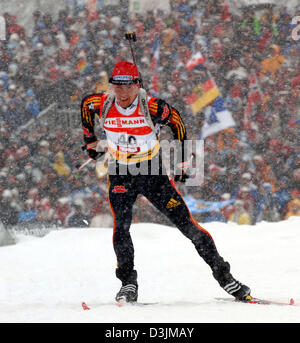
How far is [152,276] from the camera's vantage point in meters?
5.71

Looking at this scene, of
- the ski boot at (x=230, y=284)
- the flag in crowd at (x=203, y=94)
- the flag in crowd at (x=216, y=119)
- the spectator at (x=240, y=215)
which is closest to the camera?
the ski boot at (x=230, y=284)

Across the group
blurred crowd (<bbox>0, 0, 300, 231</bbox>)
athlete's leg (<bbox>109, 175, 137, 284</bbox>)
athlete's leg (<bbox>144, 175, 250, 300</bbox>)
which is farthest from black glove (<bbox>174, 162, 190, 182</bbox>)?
blurred crowd (<bbox>0, 0, 300, 231</bbox>)

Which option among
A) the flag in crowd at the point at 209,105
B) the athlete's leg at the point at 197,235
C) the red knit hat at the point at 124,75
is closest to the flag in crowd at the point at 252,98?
the flag in crowd at the point at 209,105

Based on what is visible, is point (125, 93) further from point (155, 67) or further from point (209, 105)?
point (155, 67)

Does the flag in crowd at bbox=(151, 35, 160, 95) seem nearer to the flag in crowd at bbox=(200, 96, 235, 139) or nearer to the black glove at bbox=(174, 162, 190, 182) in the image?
the flag in crowd at bbox=(200, 96, 235, 139)

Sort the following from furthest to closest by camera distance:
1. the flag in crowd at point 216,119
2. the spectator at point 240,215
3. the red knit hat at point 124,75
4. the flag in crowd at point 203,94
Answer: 1. the flag in crowd at point 203,94
2. the flag in crowd at point 216,119
3. the spectator at point 240,215
4. the red knit hat at point 124,75

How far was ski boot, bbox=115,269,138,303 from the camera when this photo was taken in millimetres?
3998

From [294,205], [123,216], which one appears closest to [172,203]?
[123,216]

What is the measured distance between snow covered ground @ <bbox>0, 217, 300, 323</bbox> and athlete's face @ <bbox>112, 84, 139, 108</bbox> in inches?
60.0

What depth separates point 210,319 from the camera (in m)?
2.99

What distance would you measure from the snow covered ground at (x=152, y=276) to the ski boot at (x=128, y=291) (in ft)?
0.35

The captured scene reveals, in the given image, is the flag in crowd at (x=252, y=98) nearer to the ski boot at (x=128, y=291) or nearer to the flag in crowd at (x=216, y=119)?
the flag in crowd at (x=216, y=119)

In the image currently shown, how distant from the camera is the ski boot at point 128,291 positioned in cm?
400
